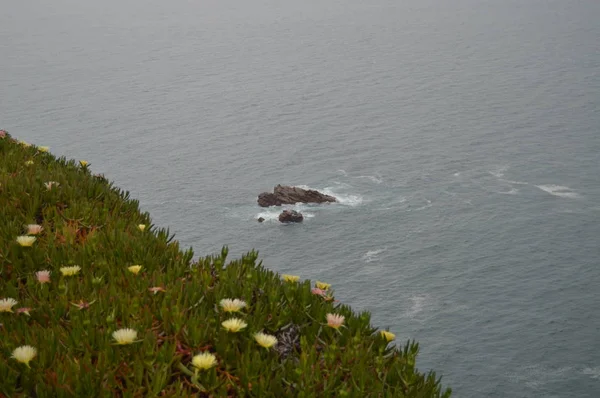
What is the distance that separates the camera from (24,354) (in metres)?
4.98

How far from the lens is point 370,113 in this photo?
165125 mm

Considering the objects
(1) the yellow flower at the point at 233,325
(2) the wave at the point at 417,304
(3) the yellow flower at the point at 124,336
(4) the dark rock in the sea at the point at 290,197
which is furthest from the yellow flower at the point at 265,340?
(4) the dark rock in the sea at the point at 290,197

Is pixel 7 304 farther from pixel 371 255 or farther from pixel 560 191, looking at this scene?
pixel 560 191

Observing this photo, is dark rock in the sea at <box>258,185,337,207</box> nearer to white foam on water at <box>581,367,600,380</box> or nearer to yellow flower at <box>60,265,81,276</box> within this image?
white foam on water at <box>581,367,600,380</box>

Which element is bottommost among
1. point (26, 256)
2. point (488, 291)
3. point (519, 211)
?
point (26, 256)

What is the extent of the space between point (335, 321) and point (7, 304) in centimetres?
236

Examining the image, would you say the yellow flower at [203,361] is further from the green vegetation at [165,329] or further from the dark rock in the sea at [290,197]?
the dark rock in the sea at [290,197]

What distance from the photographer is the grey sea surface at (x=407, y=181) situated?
91.2 m

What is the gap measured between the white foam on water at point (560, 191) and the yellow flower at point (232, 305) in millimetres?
121959

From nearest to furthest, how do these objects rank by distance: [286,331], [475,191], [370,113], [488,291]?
[286,331]
[488,291]
[475,191]
[370,113]

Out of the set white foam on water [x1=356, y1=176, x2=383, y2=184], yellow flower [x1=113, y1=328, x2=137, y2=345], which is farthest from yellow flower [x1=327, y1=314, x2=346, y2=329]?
white foam on water [x1=356, y1=176, x2=383, y2=184]

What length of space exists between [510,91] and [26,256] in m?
181

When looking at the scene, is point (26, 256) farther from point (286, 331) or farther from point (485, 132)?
point (485, 132)

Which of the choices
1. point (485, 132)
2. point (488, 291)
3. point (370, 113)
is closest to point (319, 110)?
point (370, 113)
